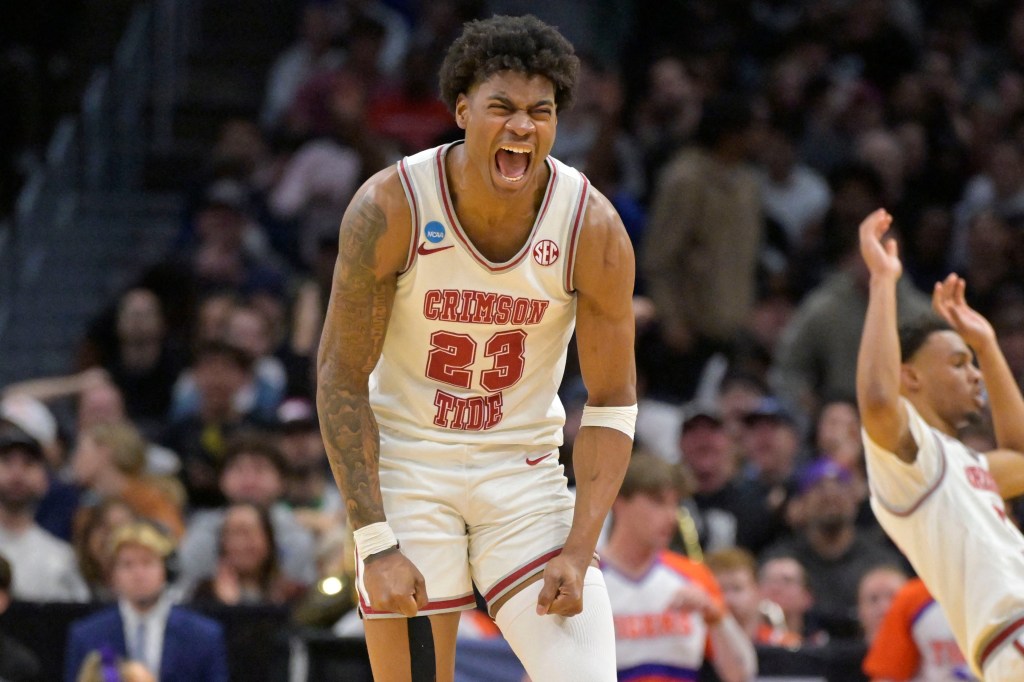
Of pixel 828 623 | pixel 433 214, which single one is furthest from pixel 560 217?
pixel 828 623

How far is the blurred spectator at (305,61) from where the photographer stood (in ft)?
41.2

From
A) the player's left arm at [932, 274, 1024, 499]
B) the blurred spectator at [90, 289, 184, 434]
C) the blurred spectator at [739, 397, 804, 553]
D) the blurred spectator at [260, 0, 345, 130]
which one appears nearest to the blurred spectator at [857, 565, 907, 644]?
the blurred spectator at [739, 397, 804, 553]

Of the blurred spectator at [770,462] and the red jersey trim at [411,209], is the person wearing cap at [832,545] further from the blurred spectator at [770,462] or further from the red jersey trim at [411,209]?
the red jersey trim at [411,209]

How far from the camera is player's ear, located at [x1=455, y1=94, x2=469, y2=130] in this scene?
4398mm

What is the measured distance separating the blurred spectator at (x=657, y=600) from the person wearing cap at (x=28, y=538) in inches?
111

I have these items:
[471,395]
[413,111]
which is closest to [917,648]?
[471,395]

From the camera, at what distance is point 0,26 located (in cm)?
1362

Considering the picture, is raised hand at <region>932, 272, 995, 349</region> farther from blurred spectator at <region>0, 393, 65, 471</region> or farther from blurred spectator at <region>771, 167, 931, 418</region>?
blurred spectator at <region>0, 393, 65, 471</region>

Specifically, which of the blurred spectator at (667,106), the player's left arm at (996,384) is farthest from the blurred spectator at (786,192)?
the player's left arm at (996,384)

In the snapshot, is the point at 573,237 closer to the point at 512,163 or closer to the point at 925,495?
the point at 512,163

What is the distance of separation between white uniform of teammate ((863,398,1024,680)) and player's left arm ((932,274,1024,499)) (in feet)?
0.96

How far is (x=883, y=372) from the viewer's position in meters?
5.46

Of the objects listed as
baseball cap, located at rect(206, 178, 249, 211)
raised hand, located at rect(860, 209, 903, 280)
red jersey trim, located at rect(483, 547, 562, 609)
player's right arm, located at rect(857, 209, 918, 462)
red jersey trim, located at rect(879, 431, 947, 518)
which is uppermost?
baseball cap, located at rect(206, 178, 249, 211)

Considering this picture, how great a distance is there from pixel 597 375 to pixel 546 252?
1.30 feet
